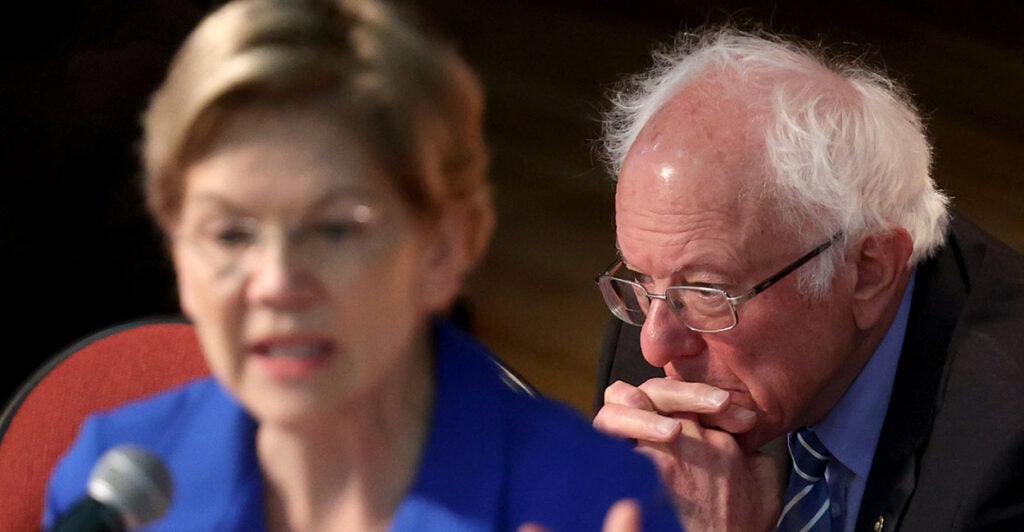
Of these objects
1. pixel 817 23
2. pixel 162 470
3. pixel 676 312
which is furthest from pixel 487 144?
pixel 817 23

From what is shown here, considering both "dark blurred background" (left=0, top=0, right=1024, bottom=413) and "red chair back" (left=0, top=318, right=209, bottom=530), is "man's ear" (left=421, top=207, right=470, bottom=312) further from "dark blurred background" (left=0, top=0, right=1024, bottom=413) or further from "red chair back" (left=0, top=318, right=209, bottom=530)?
"red chair back" (left=0, top=318, right=209, bottom=530)

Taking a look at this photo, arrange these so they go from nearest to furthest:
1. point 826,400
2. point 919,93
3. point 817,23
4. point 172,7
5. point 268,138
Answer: point 268,138
point 172,7
point 826,400
point 919,93
point 817,23

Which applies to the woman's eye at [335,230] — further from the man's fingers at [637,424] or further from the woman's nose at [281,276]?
the man's fingers at [637,424]

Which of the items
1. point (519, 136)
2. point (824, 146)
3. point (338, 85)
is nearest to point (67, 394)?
point (338, 85)

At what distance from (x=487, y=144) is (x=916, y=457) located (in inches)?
39.2

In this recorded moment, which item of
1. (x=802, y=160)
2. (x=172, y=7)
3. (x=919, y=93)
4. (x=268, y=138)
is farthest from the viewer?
(x=919, y=93)

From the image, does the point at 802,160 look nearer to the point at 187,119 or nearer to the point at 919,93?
the point at 187,119

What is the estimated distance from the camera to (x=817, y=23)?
463cm

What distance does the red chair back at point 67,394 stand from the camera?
39.7 inches

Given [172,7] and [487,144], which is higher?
[487,144]

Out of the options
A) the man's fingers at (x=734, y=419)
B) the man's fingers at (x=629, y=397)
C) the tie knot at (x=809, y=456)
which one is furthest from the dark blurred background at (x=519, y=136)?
the tie knot at (x=809, y=456)

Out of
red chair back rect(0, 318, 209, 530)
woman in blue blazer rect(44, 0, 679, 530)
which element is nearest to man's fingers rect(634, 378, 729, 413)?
red chair back rect(0, 318, 209, 530)

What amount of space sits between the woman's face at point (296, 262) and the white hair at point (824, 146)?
0.93m

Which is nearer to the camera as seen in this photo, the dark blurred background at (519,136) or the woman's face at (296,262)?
the woman's face at (296,262)
